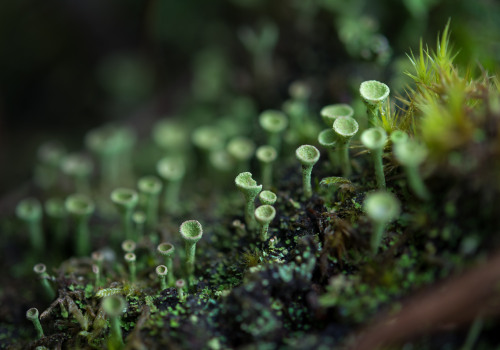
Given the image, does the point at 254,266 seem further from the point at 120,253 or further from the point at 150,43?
the point at 150,43

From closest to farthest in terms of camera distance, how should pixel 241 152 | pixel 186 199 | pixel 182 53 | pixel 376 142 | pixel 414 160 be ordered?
pixel 414 160, pixel 376 142, pixel 241 152, pixel 186 199, pixel 182 53

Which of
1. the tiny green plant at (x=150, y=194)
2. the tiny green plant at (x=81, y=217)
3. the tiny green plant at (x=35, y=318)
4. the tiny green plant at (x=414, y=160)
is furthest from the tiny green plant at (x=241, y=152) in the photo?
the tiny green plant at (x=35, y=318)

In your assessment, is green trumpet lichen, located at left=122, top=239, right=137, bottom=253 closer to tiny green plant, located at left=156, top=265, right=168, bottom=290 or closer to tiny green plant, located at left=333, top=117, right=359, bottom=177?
tiny green plant, located at left=156, top=265, right=168, bottom=290

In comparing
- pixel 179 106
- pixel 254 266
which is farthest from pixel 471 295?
pixel 179 106

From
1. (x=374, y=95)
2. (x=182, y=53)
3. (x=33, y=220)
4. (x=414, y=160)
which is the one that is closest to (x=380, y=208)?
(x=414, y=160)

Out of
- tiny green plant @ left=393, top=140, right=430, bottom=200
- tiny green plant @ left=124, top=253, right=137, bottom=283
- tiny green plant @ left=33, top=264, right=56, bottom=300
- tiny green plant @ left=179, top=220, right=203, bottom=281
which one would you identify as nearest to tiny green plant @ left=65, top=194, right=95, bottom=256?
tiny green plant @ left=33, top=264, right=56, bottom=300

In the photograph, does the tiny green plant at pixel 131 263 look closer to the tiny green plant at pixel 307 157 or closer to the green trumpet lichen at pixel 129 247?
the green trumpet lichen at pixel 129 247

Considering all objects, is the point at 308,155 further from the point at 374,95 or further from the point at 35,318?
the point at 35,318
